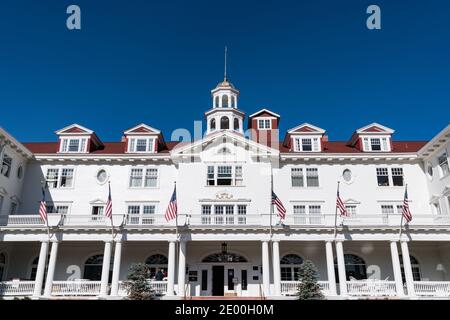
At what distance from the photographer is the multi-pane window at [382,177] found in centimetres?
3015

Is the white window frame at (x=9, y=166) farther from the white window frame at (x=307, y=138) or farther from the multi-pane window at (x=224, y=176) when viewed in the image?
the white window frame at (x=307, y=138)

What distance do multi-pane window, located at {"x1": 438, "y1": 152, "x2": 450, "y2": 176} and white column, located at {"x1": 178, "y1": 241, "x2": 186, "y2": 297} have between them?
19632 mm

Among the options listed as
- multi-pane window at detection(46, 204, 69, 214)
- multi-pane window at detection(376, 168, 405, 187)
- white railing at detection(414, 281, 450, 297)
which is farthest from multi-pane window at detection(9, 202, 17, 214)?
white railing at detection(414, 281, 450, 297)

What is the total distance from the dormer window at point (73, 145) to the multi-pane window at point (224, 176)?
11.2 metres

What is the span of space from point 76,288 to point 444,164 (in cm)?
2744

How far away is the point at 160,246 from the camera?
2839 centimetres

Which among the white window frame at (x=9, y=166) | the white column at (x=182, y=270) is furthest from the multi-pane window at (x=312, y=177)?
the white window frame at (x=9, y=166)

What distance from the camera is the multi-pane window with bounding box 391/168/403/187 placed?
30.0 meters

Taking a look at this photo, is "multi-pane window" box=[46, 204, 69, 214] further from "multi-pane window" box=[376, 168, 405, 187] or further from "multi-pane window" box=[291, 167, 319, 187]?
"multi-pane window" box=[376, 168, 405, 187]

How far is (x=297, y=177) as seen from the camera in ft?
100

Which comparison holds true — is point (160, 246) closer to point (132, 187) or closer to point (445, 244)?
point (132, 187)

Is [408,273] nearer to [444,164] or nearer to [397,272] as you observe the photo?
[397,272]

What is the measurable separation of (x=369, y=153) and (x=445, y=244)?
8.63m
